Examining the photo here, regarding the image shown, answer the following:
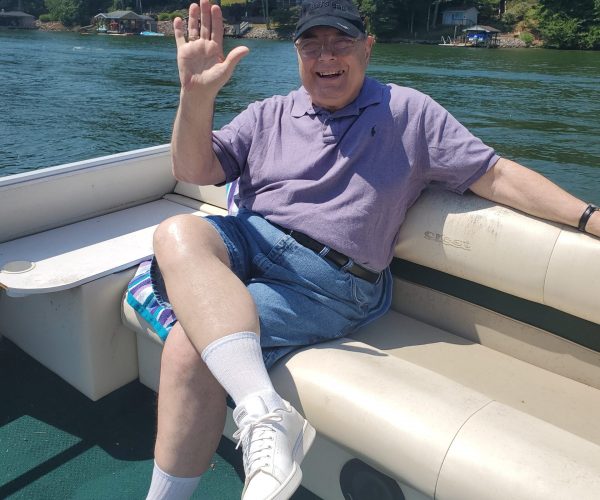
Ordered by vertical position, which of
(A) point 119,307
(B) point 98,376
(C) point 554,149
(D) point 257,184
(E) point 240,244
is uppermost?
(D) point 257,184

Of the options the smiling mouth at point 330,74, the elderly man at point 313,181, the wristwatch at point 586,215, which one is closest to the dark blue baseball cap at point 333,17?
the elderly man at point 313,181

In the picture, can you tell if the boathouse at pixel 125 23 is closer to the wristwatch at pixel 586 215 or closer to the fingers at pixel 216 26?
the fingers at pixel 216 26

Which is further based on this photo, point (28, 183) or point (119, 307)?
point (28, 183)

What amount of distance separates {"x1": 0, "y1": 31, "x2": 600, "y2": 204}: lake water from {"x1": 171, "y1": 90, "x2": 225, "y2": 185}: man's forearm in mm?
8754

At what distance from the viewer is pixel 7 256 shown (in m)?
2.24

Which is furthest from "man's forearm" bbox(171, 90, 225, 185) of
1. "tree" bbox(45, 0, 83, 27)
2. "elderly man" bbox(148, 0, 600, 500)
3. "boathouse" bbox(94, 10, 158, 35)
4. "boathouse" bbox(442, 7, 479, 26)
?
"tree" bbox(45, 0, 83, 27)

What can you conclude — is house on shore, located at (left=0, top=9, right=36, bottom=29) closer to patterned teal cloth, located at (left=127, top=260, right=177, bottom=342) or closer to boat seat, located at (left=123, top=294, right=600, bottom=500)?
patterned teal cloth, located at (left=127, top=260, right=177, bottom=342)

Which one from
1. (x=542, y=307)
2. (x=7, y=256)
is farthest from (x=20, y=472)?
(x=542, y=307)

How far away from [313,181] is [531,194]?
622 mm

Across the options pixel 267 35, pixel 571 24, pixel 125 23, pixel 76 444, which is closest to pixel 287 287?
pixel 76 444

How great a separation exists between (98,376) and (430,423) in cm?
118

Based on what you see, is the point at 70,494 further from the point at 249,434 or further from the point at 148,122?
the point at 148,122

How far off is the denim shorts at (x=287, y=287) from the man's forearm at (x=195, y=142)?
0.47 ft

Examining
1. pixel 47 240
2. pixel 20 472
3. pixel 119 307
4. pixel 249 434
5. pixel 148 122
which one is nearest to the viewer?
pixel 249 434
